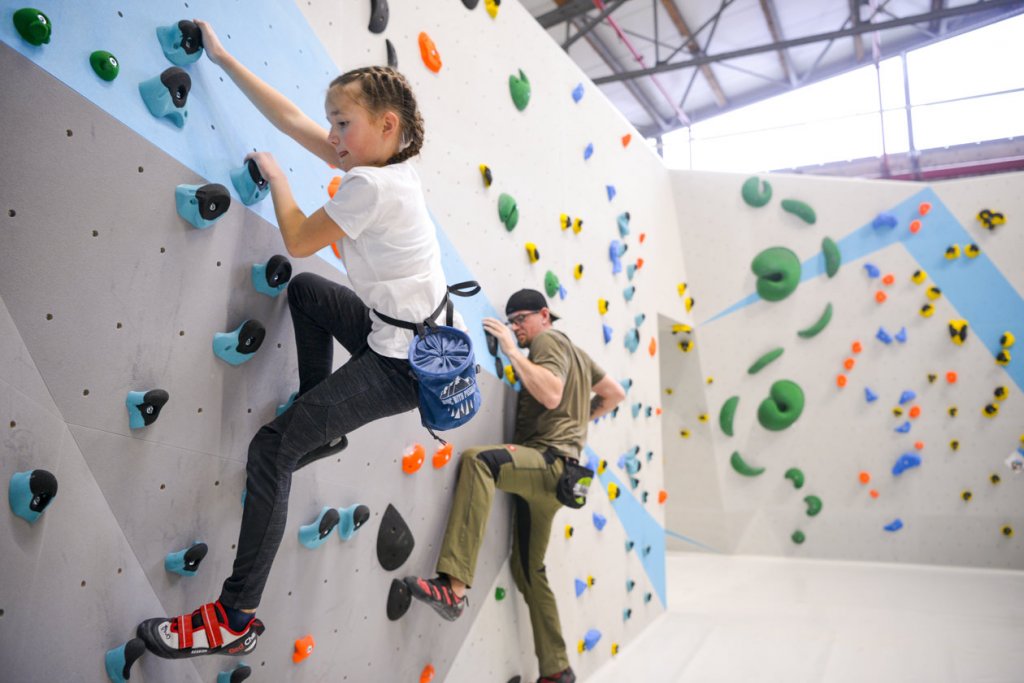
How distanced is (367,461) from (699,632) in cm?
252

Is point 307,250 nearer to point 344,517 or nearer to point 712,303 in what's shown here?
point 344,517

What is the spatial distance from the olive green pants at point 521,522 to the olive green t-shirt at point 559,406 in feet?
0.34

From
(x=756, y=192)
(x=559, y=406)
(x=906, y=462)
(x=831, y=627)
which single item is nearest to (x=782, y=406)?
(x=906, y=462)

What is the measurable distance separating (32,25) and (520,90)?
199 centimetres

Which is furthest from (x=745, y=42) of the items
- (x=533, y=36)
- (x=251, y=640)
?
(x=251, y=640)

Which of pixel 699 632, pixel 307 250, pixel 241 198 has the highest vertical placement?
pixel 241 198

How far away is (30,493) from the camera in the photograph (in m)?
1.26

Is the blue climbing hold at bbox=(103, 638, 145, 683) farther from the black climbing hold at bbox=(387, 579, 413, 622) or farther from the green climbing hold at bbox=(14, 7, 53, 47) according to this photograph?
the green climbing hold at bbox=(14, 7, 53, 47)

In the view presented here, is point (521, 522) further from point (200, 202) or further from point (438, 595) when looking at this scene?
point (200, 202)

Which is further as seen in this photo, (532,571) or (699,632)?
(699,632)

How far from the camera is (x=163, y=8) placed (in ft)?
5.07

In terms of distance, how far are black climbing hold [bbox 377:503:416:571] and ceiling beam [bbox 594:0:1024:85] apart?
24.6 feet

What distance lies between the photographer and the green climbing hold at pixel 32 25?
1252mm

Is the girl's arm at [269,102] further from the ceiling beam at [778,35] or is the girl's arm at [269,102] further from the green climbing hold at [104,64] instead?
the ceiling beam at [778,35]
